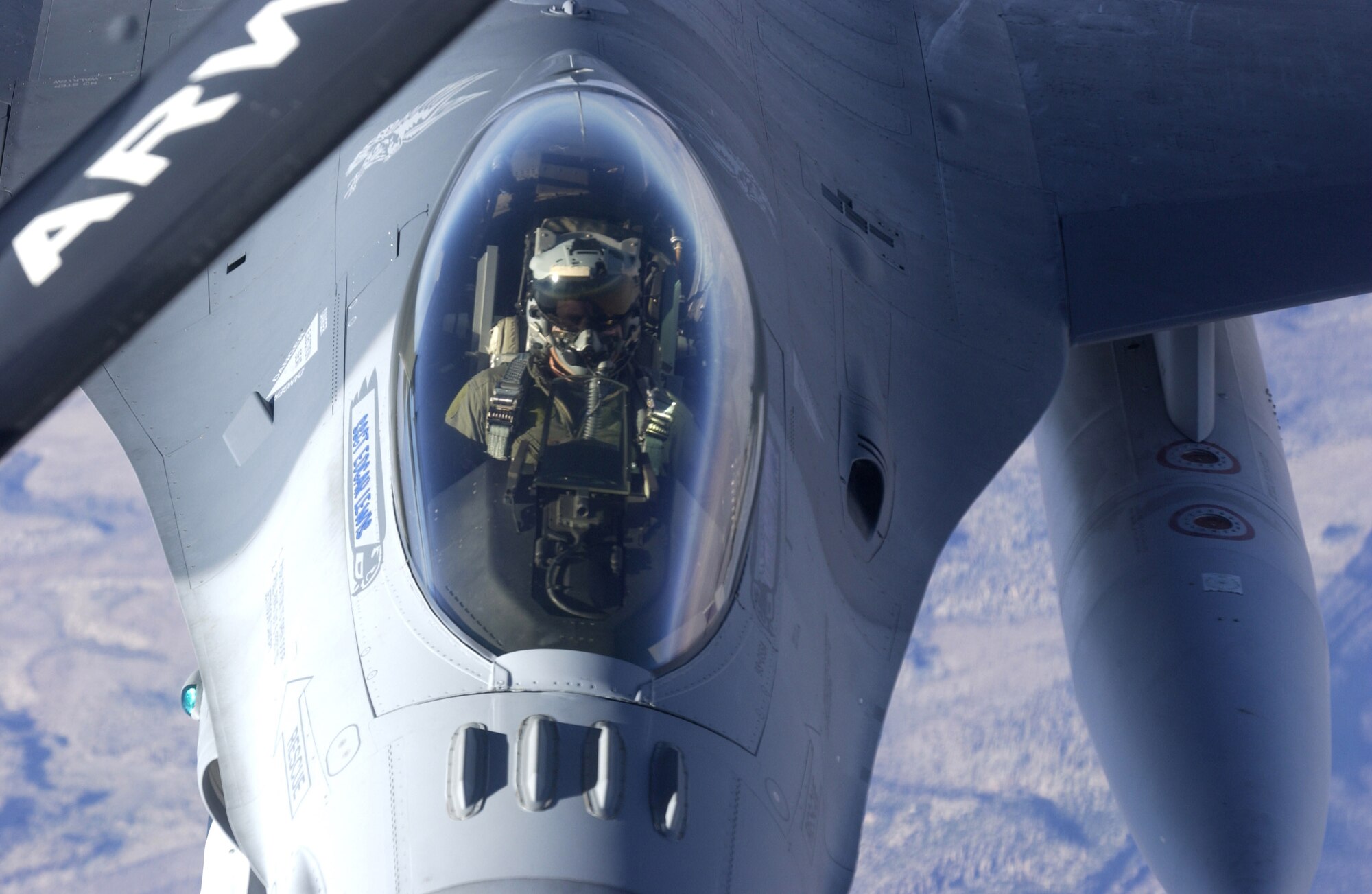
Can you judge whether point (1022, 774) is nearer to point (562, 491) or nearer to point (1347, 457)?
point (1347, 457)

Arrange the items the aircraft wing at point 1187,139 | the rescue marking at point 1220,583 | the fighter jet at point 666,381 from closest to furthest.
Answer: the fighter jet at point 666,381 < the aircraft wing at point 1187,139 < the rescue marking at point 1220,583

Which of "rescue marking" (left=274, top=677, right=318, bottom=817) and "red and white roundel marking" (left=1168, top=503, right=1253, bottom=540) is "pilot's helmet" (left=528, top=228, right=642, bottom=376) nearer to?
"rescue marking" (left=274, top=677, right=318, bottom=817)

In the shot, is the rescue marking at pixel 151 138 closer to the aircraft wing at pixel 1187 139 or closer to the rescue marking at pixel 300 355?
the rescue marking at pixel 300 355

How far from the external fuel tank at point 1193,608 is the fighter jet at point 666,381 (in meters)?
0.03

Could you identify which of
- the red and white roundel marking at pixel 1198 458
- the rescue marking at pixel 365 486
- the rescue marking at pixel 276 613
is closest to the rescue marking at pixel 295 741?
the rescue marking at pixel 276 613

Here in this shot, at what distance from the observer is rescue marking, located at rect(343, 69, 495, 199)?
6.17m

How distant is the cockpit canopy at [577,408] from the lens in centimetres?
394

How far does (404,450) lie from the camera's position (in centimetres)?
429

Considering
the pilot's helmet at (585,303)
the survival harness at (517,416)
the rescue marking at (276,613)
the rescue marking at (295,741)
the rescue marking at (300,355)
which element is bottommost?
the rescue marking at (295,741)

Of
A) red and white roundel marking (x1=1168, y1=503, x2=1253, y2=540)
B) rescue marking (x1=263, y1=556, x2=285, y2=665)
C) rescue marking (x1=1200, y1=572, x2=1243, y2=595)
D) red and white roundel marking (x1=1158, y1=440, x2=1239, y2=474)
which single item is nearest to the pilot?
rescue marking (x1=263, y1=556, x2=285, y2=665)

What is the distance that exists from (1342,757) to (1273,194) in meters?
40.0

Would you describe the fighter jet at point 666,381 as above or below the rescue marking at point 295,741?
above

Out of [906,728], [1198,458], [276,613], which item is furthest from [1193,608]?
[906,728]

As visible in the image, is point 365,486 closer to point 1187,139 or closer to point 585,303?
point 585,303
